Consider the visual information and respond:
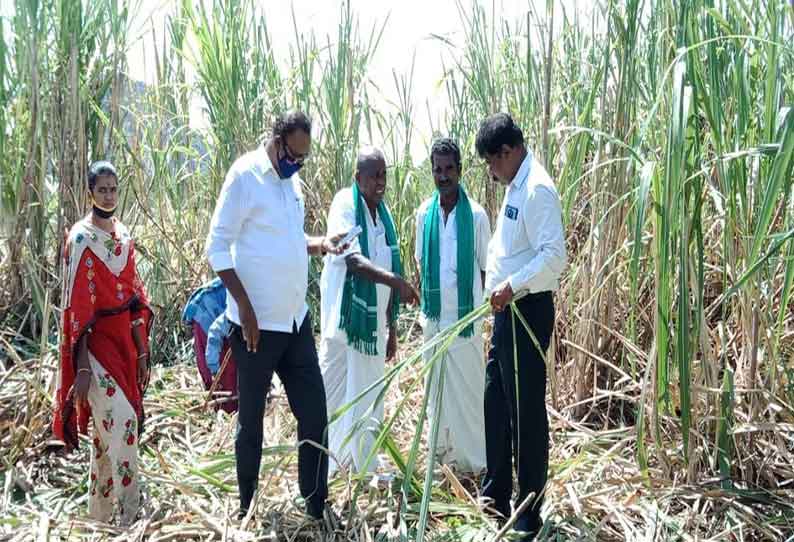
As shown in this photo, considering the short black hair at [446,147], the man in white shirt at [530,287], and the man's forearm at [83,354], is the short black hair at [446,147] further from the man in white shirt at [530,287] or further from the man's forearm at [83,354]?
the man's forearm at [83,354]

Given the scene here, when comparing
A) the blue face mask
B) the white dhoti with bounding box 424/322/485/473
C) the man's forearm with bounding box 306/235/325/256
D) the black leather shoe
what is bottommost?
the black leather shoe

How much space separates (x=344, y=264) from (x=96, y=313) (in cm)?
105

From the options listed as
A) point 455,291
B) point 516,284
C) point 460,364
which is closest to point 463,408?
point 460,364

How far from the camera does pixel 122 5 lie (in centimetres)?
508

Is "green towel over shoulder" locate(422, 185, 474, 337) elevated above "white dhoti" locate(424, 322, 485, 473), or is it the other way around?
"green towel over shoulder" locate(422, 185, 474, 337)

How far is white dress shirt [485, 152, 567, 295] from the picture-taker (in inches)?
114

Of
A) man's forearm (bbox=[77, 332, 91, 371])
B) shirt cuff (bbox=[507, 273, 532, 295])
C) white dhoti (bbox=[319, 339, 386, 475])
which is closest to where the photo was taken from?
shirt cuff (bbox=[507, 273, 532, 295])

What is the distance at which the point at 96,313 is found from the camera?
3291 millimetres

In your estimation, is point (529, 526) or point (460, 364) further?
point (460, 364)

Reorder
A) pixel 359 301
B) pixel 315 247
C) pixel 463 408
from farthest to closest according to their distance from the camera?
pixel 463 408, pixel 359 301, pixel 315 247

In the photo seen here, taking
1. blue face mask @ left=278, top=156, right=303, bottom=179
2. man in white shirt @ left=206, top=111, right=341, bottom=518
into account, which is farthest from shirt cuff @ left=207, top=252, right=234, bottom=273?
blue face mask @ left=278, top=156, right=303, bottom=179

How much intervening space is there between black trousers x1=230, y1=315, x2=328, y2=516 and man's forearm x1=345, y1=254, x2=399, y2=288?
532 mm

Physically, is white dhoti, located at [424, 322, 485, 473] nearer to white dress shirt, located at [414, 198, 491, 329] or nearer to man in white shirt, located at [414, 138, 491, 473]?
man in white shirt, located at [414, 138, 491, 473]

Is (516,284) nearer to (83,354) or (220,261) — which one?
(220,261)
